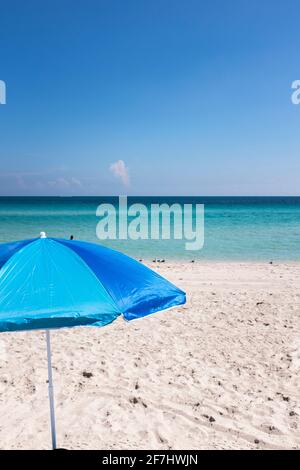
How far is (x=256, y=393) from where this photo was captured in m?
4.88

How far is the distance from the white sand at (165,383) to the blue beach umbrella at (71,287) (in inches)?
80.1

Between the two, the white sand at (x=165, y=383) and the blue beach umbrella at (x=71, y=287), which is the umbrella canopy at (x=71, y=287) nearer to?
the blue beach umbrella at (x=71, y=287)

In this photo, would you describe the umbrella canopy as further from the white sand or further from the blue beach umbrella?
the white sand

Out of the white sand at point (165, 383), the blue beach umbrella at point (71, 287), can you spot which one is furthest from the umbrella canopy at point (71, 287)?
the white sand at point (165, 383)

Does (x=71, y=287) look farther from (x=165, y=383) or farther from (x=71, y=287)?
(x=165, y=383)

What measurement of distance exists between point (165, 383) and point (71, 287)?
3089 mm

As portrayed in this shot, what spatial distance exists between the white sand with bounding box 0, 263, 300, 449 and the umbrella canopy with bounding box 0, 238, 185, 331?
2038 mm

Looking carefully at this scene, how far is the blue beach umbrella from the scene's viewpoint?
7.95ft

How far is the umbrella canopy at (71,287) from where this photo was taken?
2.43 m

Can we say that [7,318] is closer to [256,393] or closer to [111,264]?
[111,264]

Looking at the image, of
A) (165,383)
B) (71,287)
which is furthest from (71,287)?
(165,383)
